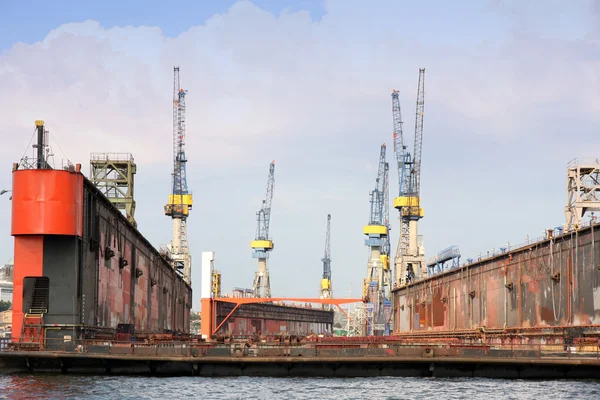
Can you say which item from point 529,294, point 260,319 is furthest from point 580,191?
point 260,319

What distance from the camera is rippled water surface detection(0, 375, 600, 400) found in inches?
1582

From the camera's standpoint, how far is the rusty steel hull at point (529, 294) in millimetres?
57125

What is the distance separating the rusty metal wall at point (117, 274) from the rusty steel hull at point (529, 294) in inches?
1154

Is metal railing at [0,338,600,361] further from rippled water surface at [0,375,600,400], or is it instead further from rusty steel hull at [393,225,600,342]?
rusty steel hull at [393,225,600,342]

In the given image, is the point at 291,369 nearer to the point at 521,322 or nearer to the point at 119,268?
the point at 119,268

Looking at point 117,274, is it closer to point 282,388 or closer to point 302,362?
point 302,362

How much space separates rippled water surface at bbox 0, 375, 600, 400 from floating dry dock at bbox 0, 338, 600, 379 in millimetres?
673

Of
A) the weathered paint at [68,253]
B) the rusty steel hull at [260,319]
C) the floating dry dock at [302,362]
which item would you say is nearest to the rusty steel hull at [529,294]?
the floating dry dock at [302,362]

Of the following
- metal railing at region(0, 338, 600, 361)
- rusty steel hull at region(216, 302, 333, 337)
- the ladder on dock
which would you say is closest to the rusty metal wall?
the ladder on dock

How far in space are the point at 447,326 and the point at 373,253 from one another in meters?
104

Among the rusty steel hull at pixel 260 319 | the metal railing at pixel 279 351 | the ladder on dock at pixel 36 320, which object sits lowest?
the rusty steel hull at pixel 260 319

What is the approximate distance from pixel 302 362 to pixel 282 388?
5.17m

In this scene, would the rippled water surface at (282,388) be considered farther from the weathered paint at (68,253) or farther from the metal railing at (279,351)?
the weathered paint at (68,253)

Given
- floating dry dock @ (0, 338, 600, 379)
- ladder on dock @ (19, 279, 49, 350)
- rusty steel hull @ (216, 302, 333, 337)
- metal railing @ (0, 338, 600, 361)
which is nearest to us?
floating dry dock @ (0, 338, 600, 379)
